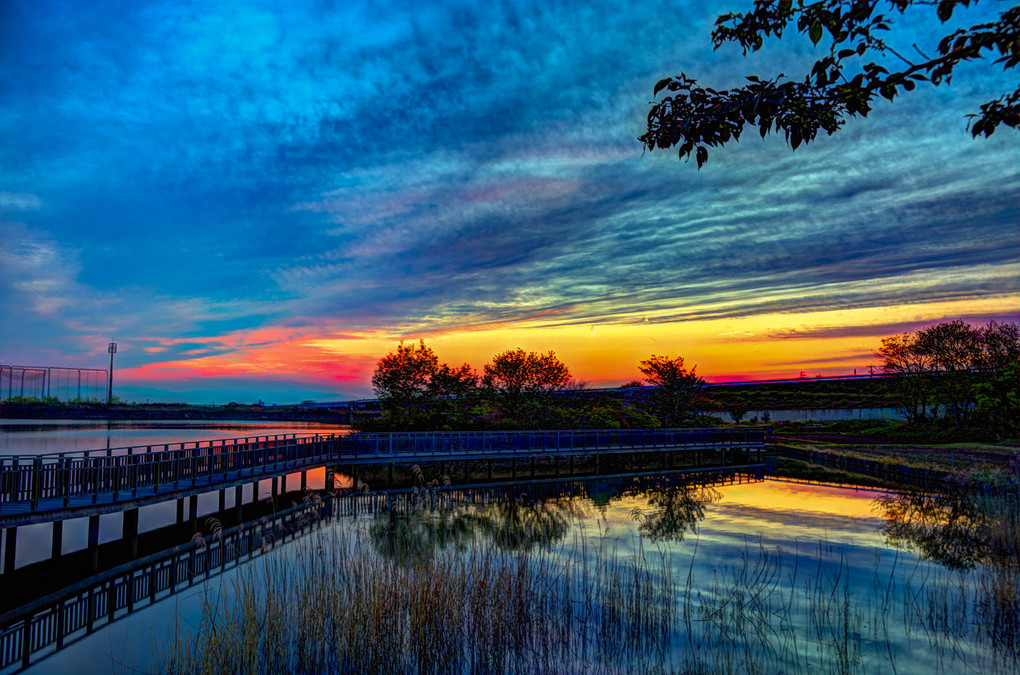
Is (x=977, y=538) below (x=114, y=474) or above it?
below

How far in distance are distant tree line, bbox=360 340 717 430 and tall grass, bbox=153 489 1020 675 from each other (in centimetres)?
3510

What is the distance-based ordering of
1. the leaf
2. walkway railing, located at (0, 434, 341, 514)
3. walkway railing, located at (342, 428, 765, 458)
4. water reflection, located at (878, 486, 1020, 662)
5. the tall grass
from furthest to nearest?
walkway railing, located at (342, 428, 765, 458), walkway railing, located at (0, 434, 341, 514), water reflection, located at (878, 486, 1020, 662), the tall grass, the leaf

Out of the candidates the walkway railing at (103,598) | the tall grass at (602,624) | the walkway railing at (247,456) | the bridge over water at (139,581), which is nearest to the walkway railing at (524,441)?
→ the walkway railing at (247,456)

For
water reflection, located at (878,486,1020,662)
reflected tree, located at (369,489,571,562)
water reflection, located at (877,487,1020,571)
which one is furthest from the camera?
reflected tree, located at (369,489,571,562)

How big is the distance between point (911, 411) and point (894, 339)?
7.82 meters

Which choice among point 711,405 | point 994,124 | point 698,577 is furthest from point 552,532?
point 711,405

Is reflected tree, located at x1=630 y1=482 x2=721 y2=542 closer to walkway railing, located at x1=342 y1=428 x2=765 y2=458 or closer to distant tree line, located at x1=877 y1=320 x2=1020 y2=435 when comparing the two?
walkway railing, located at x1=342 y1=428 x2=765 y2=458

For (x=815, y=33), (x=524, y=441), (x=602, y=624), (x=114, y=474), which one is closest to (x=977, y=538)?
(x=602, y=624)

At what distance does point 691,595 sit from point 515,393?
3919 centimetres

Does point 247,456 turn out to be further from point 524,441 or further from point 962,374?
point 962,374

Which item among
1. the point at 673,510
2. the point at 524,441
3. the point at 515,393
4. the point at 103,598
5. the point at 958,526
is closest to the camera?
the point at 103,598

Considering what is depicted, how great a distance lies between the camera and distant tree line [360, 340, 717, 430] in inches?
1997

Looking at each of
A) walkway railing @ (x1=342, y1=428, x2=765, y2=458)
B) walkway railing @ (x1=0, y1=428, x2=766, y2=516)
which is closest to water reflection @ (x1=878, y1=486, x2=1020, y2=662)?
walkway railing @ (x1=342, y1=428, x2=765, y2=458)

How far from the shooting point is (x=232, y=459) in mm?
24547
